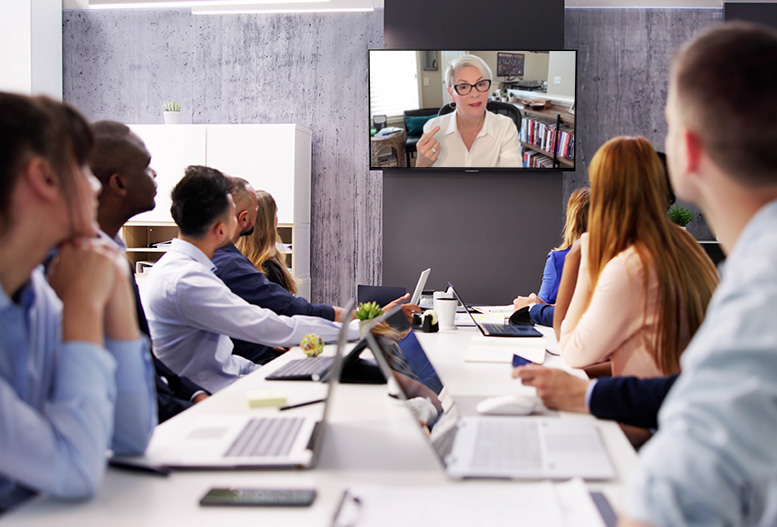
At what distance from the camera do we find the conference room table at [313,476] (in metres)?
0.90

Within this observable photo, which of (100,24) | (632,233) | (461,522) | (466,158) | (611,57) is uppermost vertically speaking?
(100,24)

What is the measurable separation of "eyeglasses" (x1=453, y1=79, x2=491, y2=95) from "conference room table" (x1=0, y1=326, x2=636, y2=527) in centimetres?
365

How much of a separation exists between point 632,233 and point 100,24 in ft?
17.7

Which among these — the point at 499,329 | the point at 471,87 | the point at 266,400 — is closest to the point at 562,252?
the point at 499,329

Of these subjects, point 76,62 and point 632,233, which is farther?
point 76,62

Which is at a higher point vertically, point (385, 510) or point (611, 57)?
point (611, 57)

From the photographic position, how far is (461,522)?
0.88 meters

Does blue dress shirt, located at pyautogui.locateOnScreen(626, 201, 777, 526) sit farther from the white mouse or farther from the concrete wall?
the concrete wall

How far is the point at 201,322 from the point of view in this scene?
2.15m

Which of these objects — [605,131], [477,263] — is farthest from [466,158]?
[605,131]

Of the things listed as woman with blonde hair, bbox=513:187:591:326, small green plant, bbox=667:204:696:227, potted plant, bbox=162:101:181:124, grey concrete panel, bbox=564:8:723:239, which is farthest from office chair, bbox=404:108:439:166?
small green plant, bbox=667:204:696:227

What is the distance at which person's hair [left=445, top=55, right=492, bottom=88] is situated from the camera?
4.90m

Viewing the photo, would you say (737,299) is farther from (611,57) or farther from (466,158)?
(611,57)

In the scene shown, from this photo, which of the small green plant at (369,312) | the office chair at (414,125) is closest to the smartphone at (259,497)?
the small green plant at (369,312)
